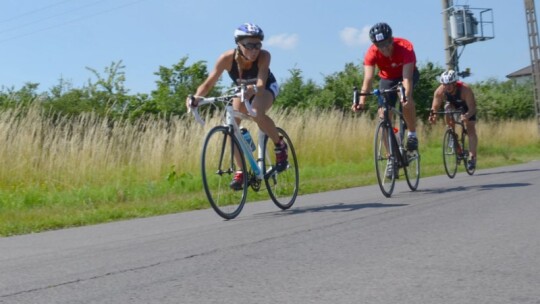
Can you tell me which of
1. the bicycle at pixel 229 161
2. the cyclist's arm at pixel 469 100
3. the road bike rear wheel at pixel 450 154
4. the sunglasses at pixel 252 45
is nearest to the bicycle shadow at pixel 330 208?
the bicycle at pixel 229 161

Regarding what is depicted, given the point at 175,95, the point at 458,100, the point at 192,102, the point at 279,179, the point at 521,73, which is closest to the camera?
the point at 192,102

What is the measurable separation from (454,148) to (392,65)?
4000 millimetres

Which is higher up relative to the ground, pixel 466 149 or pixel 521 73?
pixel 521 73

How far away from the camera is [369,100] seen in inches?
1070

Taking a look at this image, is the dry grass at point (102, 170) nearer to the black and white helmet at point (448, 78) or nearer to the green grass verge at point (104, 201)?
the green grass verge at point (104, 201)

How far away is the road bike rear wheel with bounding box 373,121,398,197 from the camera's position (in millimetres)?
10336

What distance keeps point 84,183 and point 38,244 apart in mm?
6885

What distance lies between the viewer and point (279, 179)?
30.5ft

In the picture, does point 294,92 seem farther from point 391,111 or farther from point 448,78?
point 391,111

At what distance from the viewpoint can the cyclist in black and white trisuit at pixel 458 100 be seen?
46.8 ft

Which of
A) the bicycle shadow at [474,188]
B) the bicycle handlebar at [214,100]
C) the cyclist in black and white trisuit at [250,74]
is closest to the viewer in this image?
the bicycle handlebar at [214,100]

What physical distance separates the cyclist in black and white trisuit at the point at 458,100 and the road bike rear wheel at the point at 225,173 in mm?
6446

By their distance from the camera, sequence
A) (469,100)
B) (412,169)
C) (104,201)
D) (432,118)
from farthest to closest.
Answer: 1. (469,100)
2. (432,118)
3. (412,169)
4. (104,201)

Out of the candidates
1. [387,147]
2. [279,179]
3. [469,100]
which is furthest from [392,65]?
[469,100]
